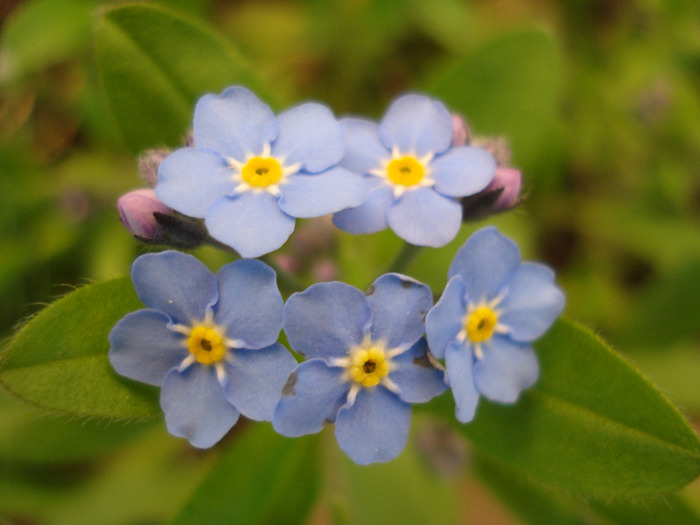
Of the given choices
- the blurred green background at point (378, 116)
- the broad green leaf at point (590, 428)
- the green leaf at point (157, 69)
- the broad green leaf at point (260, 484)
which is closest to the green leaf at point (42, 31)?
the blurred green background at point (378, 116)

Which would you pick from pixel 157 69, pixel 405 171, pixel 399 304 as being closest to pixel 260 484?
pixel 399 304

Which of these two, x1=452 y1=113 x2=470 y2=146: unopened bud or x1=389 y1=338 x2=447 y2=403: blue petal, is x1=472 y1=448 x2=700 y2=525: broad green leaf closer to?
x1=389 y1=338 x2=447 y2=403: blue petal

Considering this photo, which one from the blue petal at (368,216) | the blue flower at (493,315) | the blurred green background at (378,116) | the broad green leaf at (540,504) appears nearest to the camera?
the blue flower at (493,315)

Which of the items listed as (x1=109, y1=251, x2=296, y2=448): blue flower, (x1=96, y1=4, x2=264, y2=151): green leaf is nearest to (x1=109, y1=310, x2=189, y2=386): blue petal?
(x1=109, y1=251, x2=296, y2=448): blue flower

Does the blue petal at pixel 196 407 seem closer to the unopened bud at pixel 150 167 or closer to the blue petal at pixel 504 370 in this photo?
the unopened bud at pixel 150 167

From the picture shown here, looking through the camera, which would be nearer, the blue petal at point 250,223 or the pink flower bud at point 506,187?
the blue petal at point 250,223

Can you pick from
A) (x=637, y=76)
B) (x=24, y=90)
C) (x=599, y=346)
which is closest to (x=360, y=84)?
(x=637, y=76)

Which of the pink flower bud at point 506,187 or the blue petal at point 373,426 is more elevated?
the pink flower bud at point 506,187

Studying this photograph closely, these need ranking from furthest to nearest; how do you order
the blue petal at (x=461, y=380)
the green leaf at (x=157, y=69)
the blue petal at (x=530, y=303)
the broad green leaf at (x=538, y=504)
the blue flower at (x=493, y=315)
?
the broad green leaf at (x=538, y=504)
the green leaf at (x=157, y=69)
the blue petal at (x=530, y=303)
the blue flower at (x=493, y=315)
the blue petal at (x=461, y=380)
